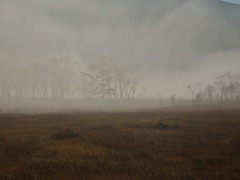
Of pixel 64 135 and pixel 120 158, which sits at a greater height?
pixel 64 135

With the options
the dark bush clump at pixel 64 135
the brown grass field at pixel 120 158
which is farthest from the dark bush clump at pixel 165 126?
the dark bush clump at pixel 64 135

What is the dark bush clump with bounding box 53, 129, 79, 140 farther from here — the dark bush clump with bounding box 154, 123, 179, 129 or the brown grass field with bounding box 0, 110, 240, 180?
the dark bush clump with bounding box 154, 123, 179, 129

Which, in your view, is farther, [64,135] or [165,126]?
[165,126]

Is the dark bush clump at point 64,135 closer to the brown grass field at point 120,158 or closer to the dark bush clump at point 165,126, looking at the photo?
the brown grass field at point 120,158

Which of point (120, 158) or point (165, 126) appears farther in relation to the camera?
point (165, 126)

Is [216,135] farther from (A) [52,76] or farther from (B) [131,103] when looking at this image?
(A) [52,76]

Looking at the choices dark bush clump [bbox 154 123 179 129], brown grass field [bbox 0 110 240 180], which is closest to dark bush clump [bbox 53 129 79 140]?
brown grass field [bbox 0 110 240 180]

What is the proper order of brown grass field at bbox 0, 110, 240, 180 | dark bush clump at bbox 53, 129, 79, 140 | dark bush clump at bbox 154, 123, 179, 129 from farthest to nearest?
1. dark bush clump at bbox 154, 123, 179, 129
2. dark bush clump at bbox 53, 129, 79, 140
3. brown grass field at bbox 0, 110, 240, 180

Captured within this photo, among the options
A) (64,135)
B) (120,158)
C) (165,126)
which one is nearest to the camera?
(120,158)

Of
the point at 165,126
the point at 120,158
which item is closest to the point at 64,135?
the point at 120,158

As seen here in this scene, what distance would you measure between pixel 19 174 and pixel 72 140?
8263 mm

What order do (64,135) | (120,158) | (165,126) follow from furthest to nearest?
(165,126)
(64,135)
(120,158)

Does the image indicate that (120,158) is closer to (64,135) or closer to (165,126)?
(64,135)

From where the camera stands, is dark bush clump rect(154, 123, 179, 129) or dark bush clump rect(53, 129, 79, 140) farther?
dark bush clump rect(154, 123, 179, 129)
